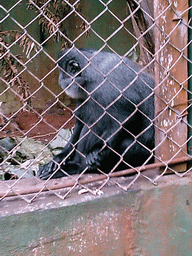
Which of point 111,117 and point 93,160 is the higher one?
point 111,117

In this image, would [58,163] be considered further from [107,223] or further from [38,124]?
[38,124]

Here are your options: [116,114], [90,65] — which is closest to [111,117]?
[116,114]

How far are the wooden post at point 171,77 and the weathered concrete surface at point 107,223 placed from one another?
0.20 meters

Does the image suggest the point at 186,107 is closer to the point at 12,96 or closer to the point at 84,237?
the point at 84,237

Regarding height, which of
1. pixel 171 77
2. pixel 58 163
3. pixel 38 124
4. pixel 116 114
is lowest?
pixel 38 124

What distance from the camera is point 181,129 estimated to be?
5.45 feet

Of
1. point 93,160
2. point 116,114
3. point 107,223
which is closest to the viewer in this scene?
point 107,223

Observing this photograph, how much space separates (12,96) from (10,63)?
2.92m

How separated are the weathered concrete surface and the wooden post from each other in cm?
20

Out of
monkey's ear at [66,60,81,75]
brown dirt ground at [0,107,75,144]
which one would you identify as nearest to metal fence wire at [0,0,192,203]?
monkey's ear at [66,60,81,75]

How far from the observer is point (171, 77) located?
1612 mm

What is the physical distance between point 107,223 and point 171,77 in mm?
797

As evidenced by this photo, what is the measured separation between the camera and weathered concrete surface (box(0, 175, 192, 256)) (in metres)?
1.37

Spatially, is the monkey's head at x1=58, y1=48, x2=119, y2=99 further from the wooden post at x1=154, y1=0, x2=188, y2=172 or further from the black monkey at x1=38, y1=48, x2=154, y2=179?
the wooden post at x1=154, y1=0, x2=188, y2=172
